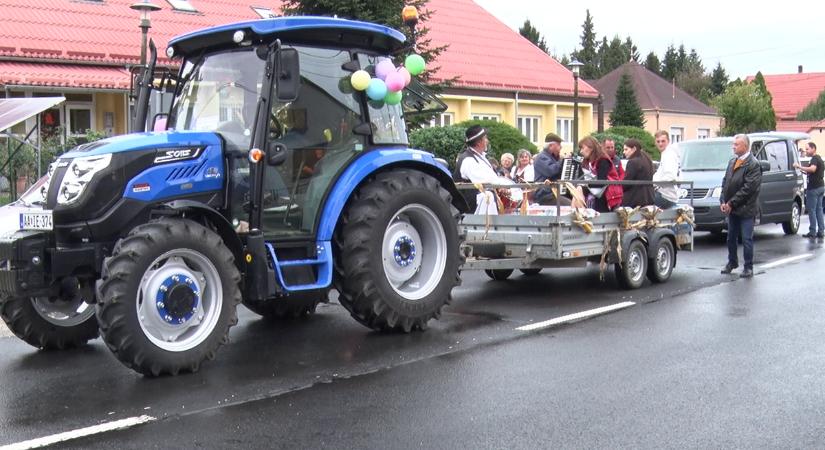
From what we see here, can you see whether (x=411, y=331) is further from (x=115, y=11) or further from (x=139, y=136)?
(x=115, y=11)

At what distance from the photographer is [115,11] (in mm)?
25891

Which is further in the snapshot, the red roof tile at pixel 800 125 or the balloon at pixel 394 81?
the red roof tile at pixel 800 125

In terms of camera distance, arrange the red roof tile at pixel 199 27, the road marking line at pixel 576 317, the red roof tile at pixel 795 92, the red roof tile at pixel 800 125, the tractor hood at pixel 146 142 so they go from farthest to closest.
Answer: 1. the red roof tile at pixel 795 92
2. the red roof tile at pixel 800 125
3. the red roof tile at pixel 199 27
4. the road marking line at pixel 576 317
5. the tractor hood at pixel 146 142

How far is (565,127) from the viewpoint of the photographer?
37.9 metres

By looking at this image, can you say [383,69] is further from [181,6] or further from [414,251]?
[181,6]

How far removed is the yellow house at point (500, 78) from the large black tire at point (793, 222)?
48.1ft

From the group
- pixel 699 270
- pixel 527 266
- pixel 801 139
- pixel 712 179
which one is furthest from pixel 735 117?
pixel 527 266

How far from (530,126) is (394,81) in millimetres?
28628

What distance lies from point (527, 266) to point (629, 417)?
4.28m

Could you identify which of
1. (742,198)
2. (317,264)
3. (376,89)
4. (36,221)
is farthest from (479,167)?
(36,221)

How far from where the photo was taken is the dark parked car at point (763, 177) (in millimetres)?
16281

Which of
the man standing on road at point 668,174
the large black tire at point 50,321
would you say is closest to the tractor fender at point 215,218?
the large black tire at point 50,321

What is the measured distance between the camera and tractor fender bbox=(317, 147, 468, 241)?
24.1 feet

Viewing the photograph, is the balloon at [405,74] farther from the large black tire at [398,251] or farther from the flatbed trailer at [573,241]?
the flatbed trailer at [573,241]
